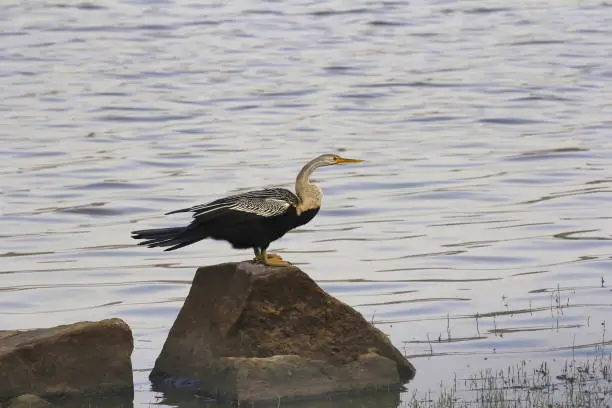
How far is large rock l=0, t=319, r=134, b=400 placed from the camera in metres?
10.4

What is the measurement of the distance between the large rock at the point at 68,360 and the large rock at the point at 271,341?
0.47 meters

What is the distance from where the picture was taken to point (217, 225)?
10.7m

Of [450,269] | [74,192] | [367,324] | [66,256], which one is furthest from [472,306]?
[74,192]

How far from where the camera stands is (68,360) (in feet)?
34.8

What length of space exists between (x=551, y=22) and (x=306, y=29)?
721 centimetres

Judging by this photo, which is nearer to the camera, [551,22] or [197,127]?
[197,127]

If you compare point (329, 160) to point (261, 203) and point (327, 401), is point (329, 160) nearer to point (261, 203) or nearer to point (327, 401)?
point (261, 203)

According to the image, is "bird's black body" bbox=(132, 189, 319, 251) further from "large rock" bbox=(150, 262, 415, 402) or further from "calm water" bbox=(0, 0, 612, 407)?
"calm water" bbox=(0, 0, 612, 407)

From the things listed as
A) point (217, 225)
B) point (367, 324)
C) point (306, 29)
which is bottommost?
point (306, 29)

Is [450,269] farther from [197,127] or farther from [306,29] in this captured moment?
[306,29]

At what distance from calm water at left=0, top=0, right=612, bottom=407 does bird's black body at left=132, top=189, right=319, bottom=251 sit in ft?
4.11

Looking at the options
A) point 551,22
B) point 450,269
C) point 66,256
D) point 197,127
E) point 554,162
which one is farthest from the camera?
point 551,22

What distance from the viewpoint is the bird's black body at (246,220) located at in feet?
34.7

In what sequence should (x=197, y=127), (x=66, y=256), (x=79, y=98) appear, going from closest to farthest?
(x=66, y=256) < (x=197, y=127) < (x=79, y=98)
